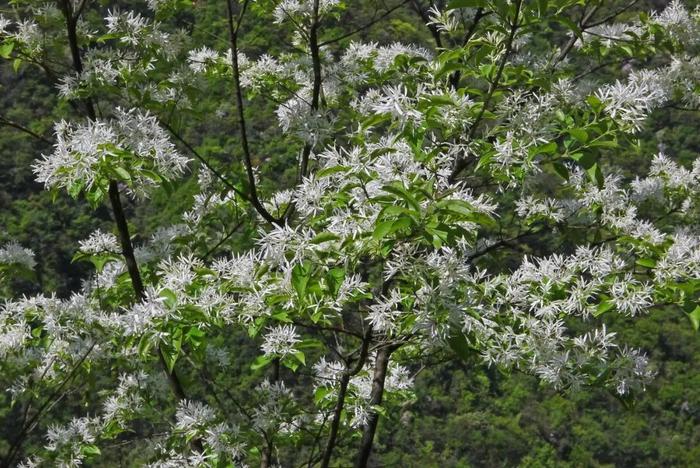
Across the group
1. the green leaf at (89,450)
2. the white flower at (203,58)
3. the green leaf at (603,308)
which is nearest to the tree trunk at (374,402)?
the green leaf at (603,308)

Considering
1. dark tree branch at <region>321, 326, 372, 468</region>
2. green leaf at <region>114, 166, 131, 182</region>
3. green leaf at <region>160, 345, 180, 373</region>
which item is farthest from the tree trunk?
green leaf at <region>114, 166, 131, 182</region>

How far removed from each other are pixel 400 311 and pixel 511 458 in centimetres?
1399

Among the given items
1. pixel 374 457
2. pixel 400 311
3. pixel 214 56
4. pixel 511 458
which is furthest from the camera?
pixel 511 458

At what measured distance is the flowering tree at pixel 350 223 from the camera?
5.83 feet

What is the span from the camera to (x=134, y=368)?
3.09 m

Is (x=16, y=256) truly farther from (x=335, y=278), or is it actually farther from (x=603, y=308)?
(x=603, y=308)

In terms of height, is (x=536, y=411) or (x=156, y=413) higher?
(x=536, y=411)

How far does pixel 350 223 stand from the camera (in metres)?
1.72

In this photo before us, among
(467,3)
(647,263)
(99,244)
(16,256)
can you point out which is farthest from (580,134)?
(16,256)

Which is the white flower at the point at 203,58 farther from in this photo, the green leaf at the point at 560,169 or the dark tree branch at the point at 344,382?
the green leaf at the point at 560,169

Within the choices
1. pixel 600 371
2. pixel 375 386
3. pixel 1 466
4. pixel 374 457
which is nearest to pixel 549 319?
pixel 600 371

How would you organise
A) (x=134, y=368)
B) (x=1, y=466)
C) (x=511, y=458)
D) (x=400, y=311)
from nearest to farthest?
(x=400, y=311)
(x=1, y=466)
(x=134, y=368)
(x=511, y=458)

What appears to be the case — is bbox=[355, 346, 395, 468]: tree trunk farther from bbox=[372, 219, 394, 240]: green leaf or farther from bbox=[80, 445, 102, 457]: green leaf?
bbox=[372, 219, 394, 240]: green leaf

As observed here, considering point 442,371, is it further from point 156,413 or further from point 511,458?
point 156,413
